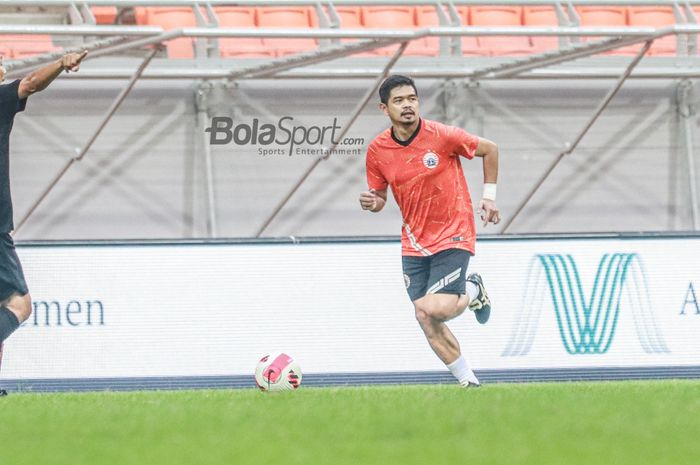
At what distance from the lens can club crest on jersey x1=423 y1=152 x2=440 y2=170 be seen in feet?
33.4

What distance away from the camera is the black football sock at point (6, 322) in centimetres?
951

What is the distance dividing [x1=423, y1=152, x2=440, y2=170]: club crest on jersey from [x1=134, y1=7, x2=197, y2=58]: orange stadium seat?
6.11 metres

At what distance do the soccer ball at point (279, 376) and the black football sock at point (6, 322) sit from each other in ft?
5.83

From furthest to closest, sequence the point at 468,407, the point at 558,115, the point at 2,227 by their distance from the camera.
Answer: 1. the point at 558,115
2. the point at 2,227
3. the point at 468,407

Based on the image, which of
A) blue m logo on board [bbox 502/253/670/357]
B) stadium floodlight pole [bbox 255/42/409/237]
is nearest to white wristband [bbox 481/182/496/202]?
blue m logo on board [bbox 502/253/670/357]

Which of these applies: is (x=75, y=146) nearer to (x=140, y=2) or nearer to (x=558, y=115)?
(x=140, y=2)

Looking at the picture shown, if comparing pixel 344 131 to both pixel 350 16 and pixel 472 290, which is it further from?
pixel 472 290

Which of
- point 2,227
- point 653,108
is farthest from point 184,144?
point 2,227

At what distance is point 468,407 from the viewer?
7.86 metres

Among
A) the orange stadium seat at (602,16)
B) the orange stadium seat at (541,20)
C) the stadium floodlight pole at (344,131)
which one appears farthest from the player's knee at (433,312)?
the orange stadium seat at (602,16)

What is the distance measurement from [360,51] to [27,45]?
3511 millimetres

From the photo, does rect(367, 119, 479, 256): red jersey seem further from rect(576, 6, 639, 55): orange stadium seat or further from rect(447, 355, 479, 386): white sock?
rect(576, 6, 639, 55): orange stadium seat

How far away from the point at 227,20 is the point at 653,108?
195 inches

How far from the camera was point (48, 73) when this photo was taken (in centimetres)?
882
